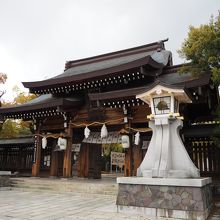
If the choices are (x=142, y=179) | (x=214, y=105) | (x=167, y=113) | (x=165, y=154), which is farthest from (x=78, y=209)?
(x=214, y=105)

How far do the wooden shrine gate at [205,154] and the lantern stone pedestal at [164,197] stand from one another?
5.15 metres

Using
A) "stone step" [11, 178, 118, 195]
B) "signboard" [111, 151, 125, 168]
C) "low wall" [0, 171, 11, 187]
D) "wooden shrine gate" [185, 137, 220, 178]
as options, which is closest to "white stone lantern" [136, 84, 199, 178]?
"stone step" [11, 178, 118, 195]

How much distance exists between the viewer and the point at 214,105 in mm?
13242

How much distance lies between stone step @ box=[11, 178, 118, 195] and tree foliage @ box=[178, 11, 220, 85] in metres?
6.12

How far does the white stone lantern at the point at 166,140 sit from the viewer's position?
7812mm

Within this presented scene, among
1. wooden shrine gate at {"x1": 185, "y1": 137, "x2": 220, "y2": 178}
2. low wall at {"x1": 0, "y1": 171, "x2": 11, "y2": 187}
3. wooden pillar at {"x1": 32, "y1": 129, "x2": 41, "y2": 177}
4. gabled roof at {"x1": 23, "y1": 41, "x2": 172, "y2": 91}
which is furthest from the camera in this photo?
wooden pillar at {"x1": 32, "y1": 129, "x2": 41, "y2": 177}

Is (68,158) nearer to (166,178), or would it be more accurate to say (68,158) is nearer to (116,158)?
(166,178)

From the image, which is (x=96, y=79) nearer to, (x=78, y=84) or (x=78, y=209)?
(x=78, y=84)

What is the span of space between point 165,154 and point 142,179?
1.01 metres

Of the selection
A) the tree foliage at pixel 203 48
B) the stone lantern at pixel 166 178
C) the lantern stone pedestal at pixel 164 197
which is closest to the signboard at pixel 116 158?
the tree foliage at pixel 203 48

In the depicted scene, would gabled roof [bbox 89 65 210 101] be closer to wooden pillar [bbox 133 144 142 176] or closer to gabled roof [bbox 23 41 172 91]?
gabled roof [bbox 23 41 172 91]

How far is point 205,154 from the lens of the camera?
1251 cm

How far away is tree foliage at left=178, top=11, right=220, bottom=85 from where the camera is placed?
9641 mm

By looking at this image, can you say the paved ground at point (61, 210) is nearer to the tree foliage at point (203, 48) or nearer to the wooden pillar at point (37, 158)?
the tree foliage at point (203, 48)
